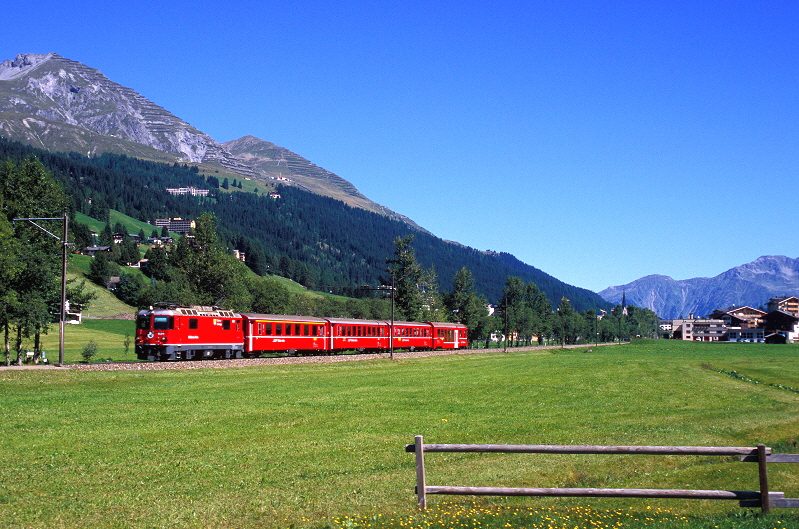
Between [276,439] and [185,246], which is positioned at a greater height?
[185,246]

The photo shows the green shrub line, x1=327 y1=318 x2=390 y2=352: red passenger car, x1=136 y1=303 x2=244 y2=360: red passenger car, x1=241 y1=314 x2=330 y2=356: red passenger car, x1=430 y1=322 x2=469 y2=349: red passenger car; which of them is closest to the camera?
the green shrub line

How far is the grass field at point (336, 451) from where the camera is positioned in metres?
12.5

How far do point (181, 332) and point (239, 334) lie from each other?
22.3 feet

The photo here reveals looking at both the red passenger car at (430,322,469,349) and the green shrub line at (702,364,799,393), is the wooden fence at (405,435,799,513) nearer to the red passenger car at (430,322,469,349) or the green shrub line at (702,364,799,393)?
the green shrub line at (702,364,799,393)

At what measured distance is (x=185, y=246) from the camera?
3344 inches

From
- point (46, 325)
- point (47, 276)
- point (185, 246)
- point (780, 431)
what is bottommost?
point (780, 431)

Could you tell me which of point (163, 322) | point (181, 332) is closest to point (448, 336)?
point (181, 332)

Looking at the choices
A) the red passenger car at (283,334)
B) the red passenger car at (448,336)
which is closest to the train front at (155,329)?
the red passenger car at (283,334)

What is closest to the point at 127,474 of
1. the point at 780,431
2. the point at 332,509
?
the point at 332,509

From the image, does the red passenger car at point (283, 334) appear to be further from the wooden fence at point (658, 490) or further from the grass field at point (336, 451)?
the wooden fence at point (658, 490)

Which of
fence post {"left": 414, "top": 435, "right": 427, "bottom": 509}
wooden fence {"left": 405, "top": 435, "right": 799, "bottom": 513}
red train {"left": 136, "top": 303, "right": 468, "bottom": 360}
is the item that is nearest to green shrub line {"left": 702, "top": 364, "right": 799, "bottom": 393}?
red train {"left": 136, "top": 303, "right": 468, "bottom": 360}

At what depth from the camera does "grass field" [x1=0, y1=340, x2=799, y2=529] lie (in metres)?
12.5

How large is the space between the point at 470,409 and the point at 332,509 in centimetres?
1695

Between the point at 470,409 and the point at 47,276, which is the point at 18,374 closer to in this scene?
the point at 47,276
